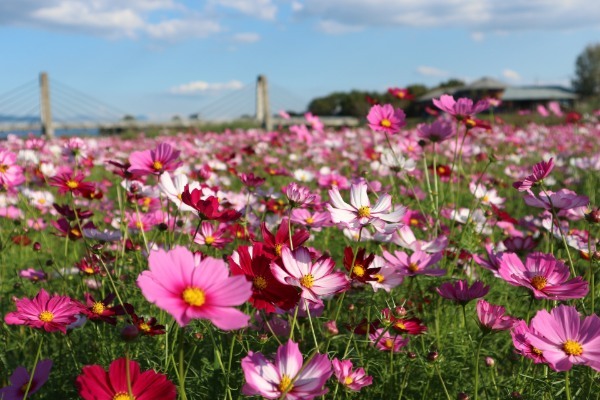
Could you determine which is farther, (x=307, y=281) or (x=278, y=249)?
(x=278, y=249)

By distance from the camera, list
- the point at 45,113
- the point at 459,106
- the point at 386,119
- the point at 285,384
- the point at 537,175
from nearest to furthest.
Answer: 1. the point at 285,384
2. the point at 537,175
3. the point at 459,106
4. the point at 386,119
5. the point at 45,113

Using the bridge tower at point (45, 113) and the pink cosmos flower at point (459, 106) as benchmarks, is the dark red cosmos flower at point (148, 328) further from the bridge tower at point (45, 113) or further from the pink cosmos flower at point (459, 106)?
the bridge tower at point (45, 113)

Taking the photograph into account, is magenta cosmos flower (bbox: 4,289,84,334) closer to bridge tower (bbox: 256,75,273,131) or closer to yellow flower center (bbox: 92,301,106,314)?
yellow flower center (bbox: 92,301,106,314)

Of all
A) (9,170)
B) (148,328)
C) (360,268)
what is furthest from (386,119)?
(9,170)

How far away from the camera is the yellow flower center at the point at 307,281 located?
3.09 ft

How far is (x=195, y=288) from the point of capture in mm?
767

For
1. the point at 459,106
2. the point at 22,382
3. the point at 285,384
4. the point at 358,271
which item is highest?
the point at 459,106

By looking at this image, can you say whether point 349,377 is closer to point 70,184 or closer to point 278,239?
point 278,239

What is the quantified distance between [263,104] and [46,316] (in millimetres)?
14479

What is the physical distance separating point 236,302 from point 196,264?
0.10 m

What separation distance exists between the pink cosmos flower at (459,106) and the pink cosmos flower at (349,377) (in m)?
0.91

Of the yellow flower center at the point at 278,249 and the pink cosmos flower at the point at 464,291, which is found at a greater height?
the yellow flower center at the point at 278,249

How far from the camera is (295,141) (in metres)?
5.90

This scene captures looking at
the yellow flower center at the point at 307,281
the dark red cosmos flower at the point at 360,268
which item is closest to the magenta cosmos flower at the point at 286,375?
the yellow flower center at the point at 307,281
